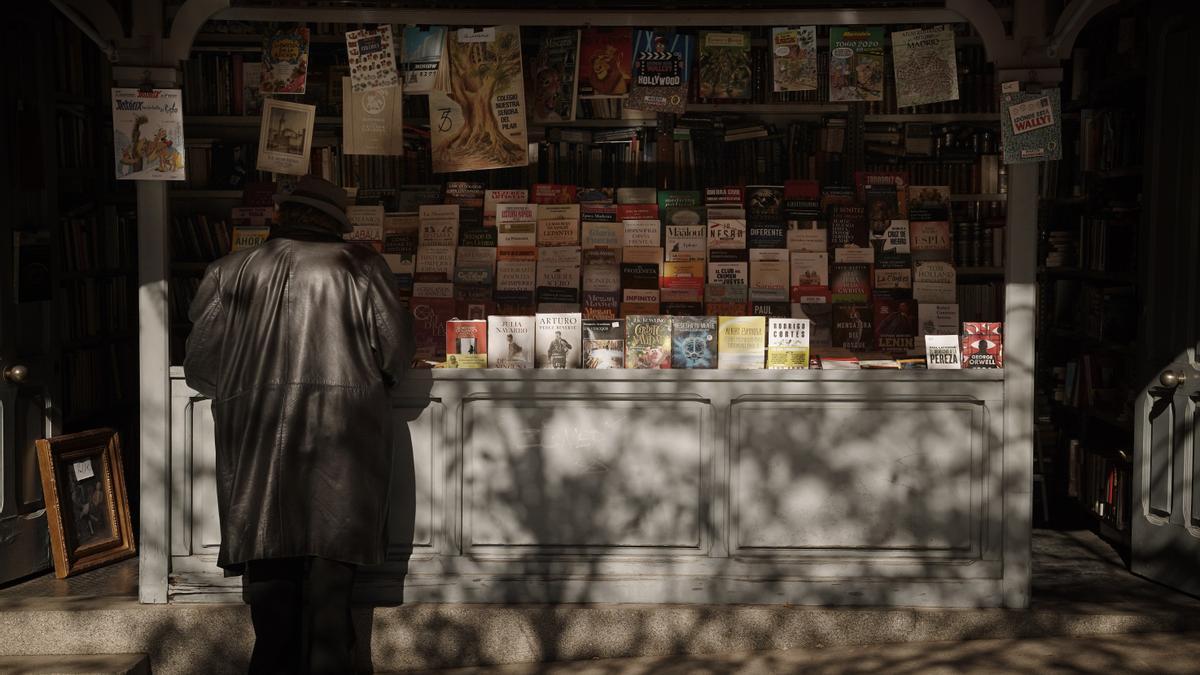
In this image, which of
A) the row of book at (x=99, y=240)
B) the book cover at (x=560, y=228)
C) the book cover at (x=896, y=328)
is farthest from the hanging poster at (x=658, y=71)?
the row of book at (x=99, y=240)

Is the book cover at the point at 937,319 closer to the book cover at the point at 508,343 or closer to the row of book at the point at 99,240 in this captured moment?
the book cover at the point at 508,343

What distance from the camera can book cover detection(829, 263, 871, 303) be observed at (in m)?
5.41

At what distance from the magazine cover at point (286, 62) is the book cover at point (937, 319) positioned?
2754mm

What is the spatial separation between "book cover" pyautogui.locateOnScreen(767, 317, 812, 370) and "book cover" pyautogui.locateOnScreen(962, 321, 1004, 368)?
63 centimetres

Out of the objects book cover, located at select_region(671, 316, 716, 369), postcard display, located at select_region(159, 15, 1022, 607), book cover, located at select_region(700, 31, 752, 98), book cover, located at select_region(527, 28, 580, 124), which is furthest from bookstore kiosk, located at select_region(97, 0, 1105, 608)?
book cover, located at select_region(527, 28, 580, 124)

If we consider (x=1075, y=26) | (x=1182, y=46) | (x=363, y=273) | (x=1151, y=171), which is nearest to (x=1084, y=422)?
(x=1151, y=171)

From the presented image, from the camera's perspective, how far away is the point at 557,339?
5.03 metres

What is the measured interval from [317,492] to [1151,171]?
3.72 meters

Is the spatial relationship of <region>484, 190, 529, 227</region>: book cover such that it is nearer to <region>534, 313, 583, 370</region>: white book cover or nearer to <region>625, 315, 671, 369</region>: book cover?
<region>534, 313, 583, 370</region>: white book cover

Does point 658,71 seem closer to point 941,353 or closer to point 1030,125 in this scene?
point 1030,125

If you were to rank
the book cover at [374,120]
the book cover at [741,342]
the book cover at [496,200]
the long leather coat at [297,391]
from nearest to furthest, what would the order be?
1. the long leather coat at [297,391]
2. the book cover at [741,342]
3. the book cover at [374,120]
4. the book cover at [496,200]

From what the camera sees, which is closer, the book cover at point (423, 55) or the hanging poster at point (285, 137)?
the hanging poster at point (285, 137)

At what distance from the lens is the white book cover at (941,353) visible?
16.3 ft

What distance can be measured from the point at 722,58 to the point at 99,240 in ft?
11.2
